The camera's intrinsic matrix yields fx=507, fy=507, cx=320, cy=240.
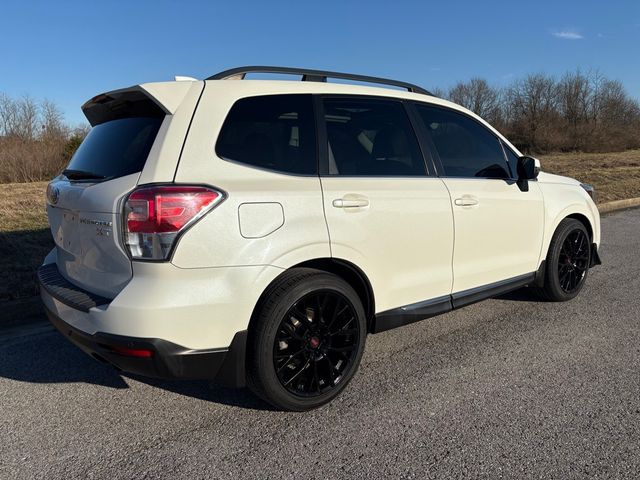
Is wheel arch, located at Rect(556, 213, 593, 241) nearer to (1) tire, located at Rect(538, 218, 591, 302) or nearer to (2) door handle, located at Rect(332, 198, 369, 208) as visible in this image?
(1) tire, located at Rect(538, 218, 591, 302)

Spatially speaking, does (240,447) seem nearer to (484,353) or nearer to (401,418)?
(401,418)

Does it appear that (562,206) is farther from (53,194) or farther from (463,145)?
(53,194)

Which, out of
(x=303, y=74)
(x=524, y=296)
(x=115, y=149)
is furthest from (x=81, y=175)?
(x=524, y=296)

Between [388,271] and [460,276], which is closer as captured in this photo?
[388,271]

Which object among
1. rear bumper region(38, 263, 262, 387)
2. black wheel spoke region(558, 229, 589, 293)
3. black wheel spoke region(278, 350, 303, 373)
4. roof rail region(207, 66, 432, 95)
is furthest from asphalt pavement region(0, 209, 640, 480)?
roof rail region(207, 66, 432, 95)

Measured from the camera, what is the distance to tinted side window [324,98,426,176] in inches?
123

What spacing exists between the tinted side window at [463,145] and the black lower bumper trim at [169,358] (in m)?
2.05

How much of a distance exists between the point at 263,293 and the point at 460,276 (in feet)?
5.44

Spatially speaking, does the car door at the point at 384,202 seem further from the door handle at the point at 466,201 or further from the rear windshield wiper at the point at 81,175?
the rear windshield wiper at the point at 81,175

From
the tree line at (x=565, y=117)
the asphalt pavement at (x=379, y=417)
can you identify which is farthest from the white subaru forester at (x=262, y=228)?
→ the tree line at (x=565, y=117)

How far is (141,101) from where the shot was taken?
2812 mm

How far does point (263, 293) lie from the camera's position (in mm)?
2680

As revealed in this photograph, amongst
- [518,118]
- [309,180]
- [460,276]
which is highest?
[518,118]

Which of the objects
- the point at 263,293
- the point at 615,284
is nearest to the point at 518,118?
the point at 615,284
